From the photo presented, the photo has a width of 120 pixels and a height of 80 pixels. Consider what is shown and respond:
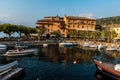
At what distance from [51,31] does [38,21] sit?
12244mm

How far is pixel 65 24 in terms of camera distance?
164875mm

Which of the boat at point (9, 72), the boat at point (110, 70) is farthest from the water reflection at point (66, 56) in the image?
the boat at point (9, 72)

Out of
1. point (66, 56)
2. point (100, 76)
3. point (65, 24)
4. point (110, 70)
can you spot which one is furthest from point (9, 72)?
point (65, 24)

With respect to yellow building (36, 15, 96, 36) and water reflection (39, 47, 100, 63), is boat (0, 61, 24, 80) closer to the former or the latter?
water reflection (39, 47, 100, 63)

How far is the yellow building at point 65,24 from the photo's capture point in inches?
6225

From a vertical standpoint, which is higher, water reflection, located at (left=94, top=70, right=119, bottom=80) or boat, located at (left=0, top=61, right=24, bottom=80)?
boat, located at (left=0, top=61, right=24, bottom=80)

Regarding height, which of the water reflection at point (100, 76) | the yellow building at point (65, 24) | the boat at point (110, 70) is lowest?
the water reflection at point (100, 76)

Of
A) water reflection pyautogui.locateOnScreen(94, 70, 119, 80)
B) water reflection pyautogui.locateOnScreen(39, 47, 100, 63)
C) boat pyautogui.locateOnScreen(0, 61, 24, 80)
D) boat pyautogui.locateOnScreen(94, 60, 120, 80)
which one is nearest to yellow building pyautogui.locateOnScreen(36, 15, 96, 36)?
water reflection pyautogui.locateOnScreen(39, 47, 100, 63)

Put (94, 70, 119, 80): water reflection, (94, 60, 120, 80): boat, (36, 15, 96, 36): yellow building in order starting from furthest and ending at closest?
(36, 15, 96, 36): yellow building < (94, 70, 119, 80): water reflection < (94, 60, 120, 80): boat

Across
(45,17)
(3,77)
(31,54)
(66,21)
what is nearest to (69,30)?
(66,21)

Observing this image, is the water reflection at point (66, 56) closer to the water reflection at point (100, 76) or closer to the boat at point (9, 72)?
the water reflection at point (100, 76)

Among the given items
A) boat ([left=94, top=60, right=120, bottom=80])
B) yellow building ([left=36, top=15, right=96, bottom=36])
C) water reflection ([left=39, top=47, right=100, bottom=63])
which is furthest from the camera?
yellow building ([left=36, top=15, right=96, bottom=36])

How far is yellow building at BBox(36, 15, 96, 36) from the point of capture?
519 feet

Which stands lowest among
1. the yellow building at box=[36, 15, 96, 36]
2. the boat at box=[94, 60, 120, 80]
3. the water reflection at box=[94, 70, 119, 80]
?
the water reflection at box=[94, 70, 119, 80]
